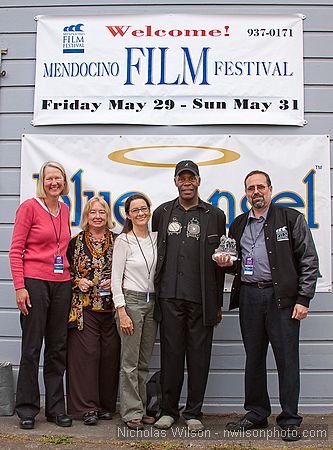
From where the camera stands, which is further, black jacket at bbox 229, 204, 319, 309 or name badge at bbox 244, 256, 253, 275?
name badge at bbox 244, 256, 253, 275

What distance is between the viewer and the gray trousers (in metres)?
4.03

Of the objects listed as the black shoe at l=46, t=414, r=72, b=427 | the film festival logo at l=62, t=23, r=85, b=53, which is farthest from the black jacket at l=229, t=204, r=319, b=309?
the film festival logo at l=62, t=23, r=85, b=53

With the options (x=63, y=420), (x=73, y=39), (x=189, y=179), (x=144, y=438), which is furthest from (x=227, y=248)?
(x=73, y=39)

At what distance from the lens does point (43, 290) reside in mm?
3984

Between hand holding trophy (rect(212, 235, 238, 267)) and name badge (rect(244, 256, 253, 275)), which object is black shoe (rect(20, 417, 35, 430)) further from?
name badge (rect(244, 256, 253, 275))

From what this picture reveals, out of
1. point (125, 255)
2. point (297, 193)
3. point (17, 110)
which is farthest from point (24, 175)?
point (297, 193)

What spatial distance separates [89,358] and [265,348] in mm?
1316

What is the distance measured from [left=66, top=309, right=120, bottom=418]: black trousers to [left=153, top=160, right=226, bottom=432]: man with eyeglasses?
43 centimetres

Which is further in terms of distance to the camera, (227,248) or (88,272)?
(88,272)

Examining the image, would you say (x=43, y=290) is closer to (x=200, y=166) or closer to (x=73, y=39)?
(x=200, y=166)

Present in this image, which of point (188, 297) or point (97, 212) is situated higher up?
point (97, 212)

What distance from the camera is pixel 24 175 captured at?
4801 millimetres

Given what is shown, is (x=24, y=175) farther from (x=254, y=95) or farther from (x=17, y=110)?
(x=254, y=95)

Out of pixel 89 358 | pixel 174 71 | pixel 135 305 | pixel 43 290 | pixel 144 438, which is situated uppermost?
pixel 174 71
